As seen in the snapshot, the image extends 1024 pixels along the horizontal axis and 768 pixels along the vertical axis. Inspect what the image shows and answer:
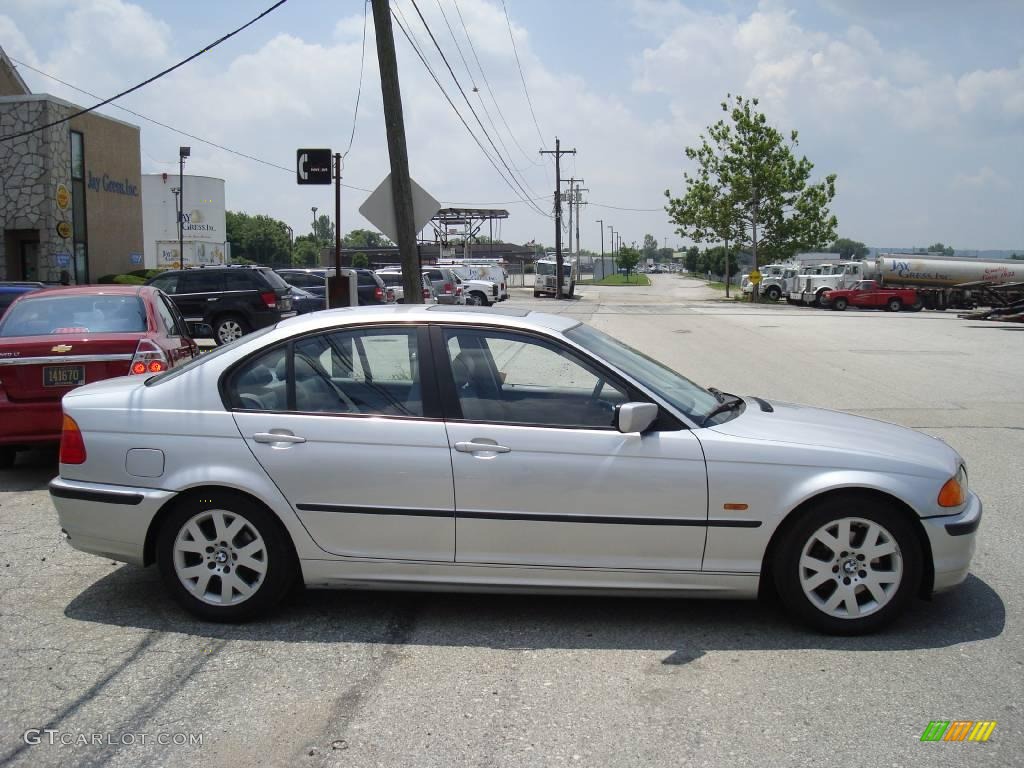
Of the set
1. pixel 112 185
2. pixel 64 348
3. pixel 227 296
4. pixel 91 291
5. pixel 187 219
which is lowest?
pixel 64 348

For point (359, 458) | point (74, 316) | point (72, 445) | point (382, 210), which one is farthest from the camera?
point (382, 210)

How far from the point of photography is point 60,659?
4.30 meters

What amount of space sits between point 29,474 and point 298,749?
596cm

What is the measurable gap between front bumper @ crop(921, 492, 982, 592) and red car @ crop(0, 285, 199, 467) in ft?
19.9

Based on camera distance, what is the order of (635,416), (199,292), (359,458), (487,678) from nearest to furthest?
(487,678) < (635,416) < (359,458) < (199,292)

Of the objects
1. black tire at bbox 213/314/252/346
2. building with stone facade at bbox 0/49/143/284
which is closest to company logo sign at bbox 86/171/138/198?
building with stone facade at bbox 0/49/143/284

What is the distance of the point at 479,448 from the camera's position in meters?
4.53

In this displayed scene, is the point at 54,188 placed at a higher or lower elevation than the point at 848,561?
higher

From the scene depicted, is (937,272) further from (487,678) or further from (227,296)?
(487,678)

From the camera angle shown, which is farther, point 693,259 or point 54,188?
point 693,259

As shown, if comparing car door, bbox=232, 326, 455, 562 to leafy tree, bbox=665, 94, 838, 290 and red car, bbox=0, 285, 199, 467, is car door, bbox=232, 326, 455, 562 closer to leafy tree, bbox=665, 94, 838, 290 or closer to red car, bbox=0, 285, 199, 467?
red car, bbox=0, 285, 199, 467

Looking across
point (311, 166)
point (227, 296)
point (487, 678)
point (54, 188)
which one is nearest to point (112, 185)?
point (54, 188)

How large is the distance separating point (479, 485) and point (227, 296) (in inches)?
702

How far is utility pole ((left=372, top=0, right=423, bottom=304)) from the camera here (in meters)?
13.2
